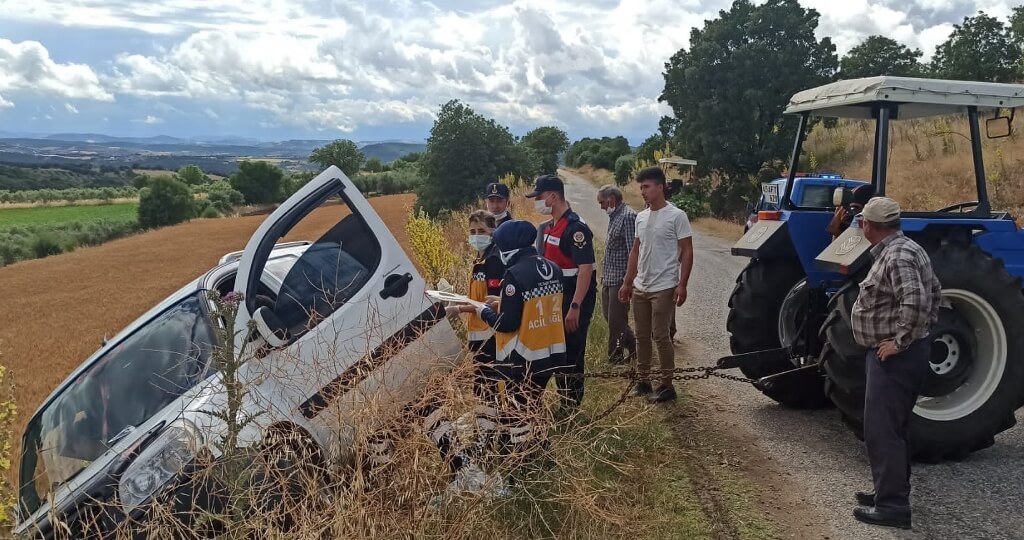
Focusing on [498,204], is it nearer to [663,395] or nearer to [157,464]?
[663,395]

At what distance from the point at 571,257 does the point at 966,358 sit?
2.52 metres

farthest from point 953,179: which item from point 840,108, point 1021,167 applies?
point 840,108

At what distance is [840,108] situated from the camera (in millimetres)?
5168

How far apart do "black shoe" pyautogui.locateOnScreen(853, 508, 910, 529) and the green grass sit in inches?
2133

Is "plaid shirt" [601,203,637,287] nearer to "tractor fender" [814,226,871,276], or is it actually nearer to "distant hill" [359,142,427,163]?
"tractor fender" [814,226,871,276]

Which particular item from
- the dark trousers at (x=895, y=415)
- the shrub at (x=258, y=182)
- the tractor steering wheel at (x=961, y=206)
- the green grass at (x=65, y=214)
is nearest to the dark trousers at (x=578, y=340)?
the dark trousers at (x=895, y=415)

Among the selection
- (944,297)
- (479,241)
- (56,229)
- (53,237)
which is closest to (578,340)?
(479,241)

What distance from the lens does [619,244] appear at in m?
6.18

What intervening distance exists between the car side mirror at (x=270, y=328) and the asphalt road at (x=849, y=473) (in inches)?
111

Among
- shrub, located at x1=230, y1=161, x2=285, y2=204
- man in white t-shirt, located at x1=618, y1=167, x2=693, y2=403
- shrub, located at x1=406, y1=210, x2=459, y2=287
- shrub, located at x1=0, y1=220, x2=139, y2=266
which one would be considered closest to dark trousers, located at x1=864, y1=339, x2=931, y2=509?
man in white t-shirt, located at x1=618, y1=167, x2=693, y2=403

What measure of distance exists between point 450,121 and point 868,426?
17.7 m

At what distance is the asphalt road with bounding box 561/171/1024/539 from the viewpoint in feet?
11.4

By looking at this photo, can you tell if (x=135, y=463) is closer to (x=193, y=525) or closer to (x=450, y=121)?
(x=193, y=525)

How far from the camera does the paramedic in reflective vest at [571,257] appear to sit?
4.92 metres
